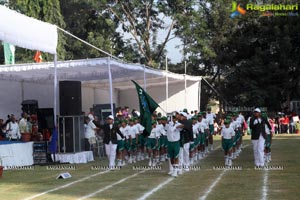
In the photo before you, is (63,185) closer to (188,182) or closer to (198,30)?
(188,182)

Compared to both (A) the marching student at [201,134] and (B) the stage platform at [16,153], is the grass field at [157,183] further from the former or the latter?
(A) the marching student at [201,134]

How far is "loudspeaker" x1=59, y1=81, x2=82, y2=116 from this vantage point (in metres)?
19.4

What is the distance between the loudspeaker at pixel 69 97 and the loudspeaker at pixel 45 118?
57.3 inches

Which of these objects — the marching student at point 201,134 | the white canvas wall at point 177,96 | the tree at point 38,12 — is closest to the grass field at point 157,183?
the marching student at point 201,134

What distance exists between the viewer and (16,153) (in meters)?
17.9

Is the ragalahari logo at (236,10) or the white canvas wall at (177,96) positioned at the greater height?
the ragalahari logo at (236,10)

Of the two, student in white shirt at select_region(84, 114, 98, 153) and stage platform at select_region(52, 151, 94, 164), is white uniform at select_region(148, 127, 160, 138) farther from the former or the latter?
student in white shirt at select_region(84, 114, 98, 153)

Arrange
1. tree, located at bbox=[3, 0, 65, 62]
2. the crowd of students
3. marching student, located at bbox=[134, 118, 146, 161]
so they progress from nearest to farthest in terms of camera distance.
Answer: the crowd of students → marching student, located at bbox=[134, 118, 146, 161] → tree, located at bbox=[3, 0, 65, 62]

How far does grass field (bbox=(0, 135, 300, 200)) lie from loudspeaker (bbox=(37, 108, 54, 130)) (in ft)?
10.0

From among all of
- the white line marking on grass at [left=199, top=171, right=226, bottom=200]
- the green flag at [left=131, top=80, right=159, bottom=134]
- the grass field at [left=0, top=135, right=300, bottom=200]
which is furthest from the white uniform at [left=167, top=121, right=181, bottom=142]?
the green flag at [left=131, top=80, right=159, bottom=134]

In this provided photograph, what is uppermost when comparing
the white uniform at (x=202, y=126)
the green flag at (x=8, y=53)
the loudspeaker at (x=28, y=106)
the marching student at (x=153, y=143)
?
the green flag at (x=8, y=53)

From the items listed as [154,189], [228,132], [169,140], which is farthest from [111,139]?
[154,189]

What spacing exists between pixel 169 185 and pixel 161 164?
521cm

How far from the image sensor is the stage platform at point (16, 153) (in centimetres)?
1745
